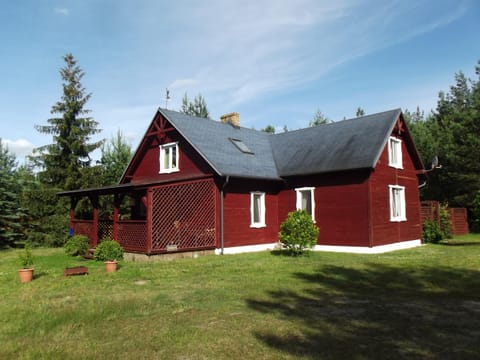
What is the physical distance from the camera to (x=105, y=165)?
100ft

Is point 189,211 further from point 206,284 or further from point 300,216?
point 206,284

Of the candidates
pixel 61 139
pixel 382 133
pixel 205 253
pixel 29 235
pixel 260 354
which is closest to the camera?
pixel 260 354

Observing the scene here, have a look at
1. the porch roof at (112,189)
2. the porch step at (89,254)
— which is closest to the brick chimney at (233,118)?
the porch roof at (112,189)

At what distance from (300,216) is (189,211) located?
4.89 meters

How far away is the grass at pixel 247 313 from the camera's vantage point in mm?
5336

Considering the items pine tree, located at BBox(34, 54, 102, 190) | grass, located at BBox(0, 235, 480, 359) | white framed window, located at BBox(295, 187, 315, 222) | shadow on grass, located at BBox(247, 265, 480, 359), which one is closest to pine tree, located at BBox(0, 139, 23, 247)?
pine tree, located at BBox(34, 54, 102, 190)

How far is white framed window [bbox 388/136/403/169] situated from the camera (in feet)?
63.9

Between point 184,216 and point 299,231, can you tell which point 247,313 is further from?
point 184,216

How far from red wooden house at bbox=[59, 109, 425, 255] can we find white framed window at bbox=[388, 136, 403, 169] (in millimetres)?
53

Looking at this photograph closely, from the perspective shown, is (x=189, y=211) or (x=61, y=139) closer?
(x=189, y=211)

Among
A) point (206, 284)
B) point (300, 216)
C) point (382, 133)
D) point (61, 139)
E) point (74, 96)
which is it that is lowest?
point (206, 284)

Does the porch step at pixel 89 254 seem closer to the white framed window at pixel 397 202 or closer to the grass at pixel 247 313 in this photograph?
the grass at pixel 247 313

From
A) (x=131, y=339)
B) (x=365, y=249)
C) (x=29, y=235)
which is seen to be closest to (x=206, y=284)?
(x=131, y=339)

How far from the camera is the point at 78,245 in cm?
1669
